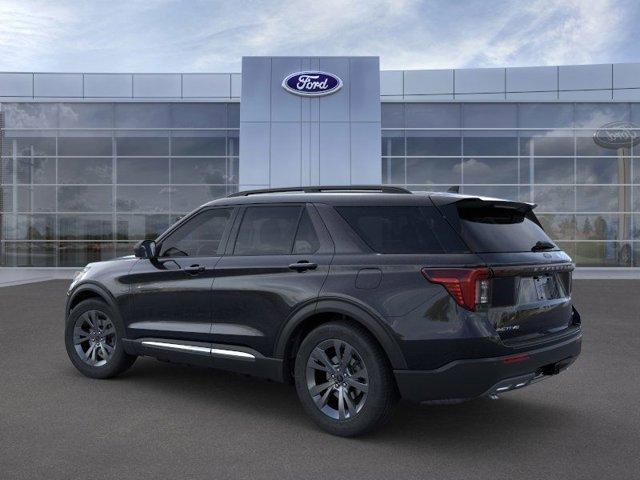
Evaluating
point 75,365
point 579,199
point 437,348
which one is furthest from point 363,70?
point 437,348

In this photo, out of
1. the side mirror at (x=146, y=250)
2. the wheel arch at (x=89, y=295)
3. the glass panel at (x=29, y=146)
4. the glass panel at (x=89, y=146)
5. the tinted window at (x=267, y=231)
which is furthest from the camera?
the glass panel at (x=29, y=146)

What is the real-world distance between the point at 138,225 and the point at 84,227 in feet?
7.47

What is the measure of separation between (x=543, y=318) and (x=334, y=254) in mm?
1520

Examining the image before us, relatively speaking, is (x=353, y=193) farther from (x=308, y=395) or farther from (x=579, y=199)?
(x=579, y=199)

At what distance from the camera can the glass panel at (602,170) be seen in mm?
27375

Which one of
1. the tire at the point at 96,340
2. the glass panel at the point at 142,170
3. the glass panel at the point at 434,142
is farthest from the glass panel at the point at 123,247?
the tire at the point at 96,340

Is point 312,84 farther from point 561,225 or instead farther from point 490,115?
point 561,225

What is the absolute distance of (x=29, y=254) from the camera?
27.1 meters

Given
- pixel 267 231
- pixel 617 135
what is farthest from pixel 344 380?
pixel 617 135

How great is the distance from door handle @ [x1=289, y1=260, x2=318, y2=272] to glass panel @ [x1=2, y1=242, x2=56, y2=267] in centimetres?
2478

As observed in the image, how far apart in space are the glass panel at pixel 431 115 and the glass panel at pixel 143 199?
10.6m

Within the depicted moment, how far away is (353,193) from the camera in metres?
4.80

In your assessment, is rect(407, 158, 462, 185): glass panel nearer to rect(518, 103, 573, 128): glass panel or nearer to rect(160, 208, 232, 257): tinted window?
rect(518, 103, 573, 128): glass panel

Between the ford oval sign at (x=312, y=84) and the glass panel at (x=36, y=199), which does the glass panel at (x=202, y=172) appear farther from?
the glass panel at (x=36, y=199)
